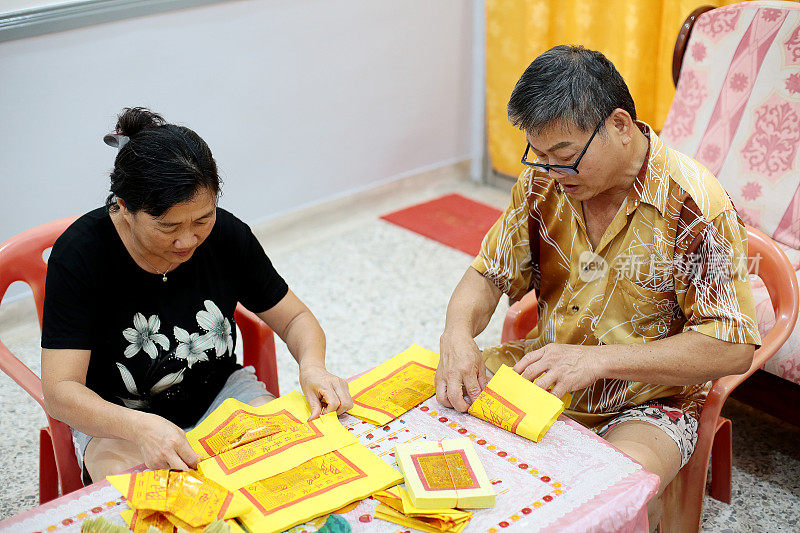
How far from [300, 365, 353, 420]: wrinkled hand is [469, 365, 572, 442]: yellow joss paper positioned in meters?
0.25

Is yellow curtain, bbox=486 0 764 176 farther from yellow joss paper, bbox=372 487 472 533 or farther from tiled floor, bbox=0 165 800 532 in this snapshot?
yellow joss paper, bbox=372 487 472 533

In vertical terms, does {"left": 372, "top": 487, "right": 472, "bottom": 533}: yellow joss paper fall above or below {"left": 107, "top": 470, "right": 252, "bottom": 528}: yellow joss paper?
below

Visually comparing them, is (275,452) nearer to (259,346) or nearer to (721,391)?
(259,346)

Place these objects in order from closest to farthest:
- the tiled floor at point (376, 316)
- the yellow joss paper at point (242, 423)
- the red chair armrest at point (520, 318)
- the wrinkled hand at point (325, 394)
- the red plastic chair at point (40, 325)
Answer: the yellow joss paper at point (242, 423) < the wrinkled hand at point (325, 394) < the red plastic chair at point (40, 325) < the red chair armrest at point (520, 318) < the tiled floor at point (376, 316)

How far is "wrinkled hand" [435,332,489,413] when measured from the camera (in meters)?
1.62

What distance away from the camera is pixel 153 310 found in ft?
5.79

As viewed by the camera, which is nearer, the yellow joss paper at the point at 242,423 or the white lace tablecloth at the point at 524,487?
the white lace tablecloth at the point at 524,487

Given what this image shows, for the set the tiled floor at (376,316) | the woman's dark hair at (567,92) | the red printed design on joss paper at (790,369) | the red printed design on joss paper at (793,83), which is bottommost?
the tiled floor at (376,316)

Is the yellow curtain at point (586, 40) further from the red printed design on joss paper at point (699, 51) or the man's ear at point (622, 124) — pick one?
the man's ear at point (622, 124)

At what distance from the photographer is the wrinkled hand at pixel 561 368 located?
163cm

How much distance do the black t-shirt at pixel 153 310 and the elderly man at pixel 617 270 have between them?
0.51 meters

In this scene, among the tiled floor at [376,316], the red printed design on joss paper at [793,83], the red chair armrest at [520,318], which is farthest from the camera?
the red printed design on joss paper at [793,83]

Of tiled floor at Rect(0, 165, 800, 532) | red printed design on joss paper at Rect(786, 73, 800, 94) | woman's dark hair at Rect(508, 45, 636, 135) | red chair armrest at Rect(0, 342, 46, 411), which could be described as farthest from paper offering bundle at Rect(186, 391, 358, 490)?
red printed design on joss paper at Rect(786, 73, 800, 94)

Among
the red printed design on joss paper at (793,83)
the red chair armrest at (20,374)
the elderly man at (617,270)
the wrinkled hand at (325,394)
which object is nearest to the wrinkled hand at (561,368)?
the elderly man at (617,270)
